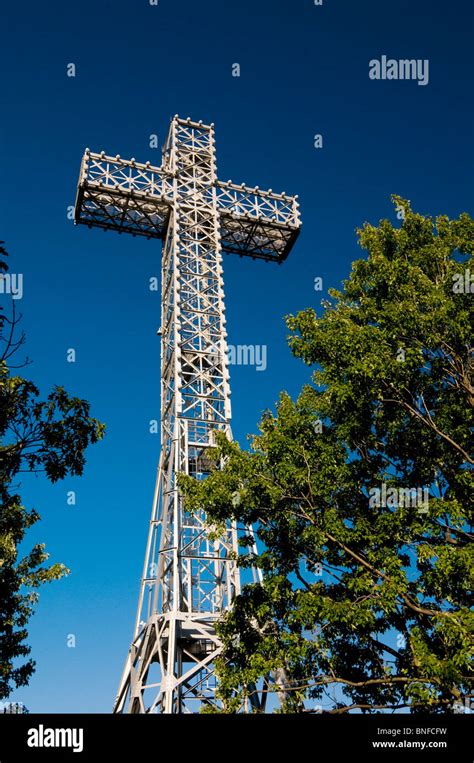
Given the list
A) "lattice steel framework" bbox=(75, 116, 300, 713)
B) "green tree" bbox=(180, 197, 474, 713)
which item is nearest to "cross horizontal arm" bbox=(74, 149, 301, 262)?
"lattice steel framework" bbox=(75, 116, 300, 713)

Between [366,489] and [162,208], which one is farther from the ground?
[162,208]

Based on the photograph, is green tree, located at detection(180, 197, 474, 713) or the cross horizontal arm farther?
the cross horizontal arm

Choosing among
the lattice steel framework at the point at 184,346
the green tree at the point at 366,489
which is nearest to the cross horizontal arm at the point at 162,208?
the lattice steel framework at the point at 184,346

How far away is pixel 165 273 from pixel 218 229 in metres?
2.74

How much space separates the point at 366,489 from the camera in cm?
1259

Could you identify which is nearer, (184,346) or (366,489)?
(366,489)

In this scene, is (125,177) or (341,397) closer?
(341,397)

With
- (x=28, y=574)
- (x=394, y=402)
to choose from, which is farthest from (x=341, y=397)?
(x=28, y=574)

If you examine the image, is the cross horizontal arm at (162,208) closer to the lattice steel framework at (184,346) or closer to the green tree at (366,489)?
the lattice steel framework at (184,346)

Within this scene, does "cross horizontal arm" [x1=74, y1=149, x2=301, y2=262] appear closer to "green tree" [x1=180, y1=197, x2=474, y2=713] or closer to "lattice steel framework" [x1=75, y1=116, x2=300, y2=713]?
"lattice steel framework" [x1=75, y1=116, x2=300, y2=713]

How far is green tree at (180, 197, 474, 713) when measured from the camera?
11.1m

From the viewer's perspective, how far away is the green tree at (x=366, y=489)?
436 inches
